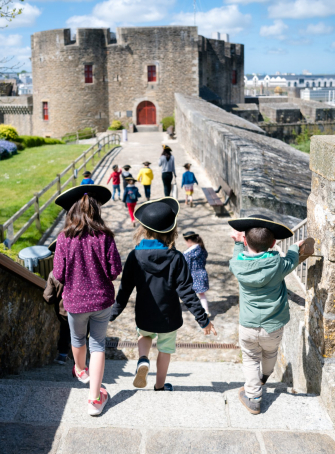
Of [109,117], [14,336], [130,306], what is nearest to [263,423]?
[14,336]

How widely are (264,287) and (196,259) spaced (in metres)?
2.84

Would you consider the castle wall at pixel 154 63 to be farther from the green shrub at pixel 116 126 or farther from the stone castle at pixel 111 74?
the green shrub at pixel 116 126

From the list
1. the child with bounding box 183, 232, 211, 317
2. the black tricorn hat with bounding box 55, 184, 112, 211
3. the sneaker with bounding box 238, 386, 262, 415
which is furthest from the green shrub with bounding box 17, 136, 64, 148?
the sneaker with bounding box 238, 386, 262, 415

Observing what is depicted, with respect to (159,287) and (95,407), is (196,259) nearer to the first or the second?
(159,287)

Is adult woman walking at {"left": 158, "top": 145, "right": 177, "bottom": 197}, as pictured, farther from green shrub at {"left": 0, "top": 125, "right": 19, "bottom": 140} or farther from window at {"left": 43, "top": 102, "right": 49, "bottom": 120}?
window at {"left": 43, "top": 102, "right": 49, "bottom": 120}

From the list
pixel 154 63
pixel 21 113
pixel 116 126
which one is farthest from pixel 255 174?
pixel 21 113

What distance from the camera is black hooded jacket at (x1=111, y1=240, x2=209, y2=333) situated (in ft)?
11.3

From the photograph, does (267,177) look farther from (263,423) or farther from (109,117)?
(109,117)

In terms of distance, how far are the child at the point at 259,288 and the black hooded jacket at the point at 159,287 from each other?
0.35 m

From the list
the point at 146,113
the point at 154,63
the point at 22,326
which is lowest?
the point at 22,326

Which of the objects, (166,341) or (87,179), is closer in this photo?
(166,341)

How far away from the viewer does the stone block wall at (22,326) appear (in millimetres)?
4098

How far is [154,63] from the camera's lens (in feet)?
113

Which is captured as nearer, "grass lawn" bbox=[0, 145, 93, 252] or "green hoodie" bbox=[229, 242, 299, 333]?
"green hoodie" bbox=[229, 242, 299, 333]
